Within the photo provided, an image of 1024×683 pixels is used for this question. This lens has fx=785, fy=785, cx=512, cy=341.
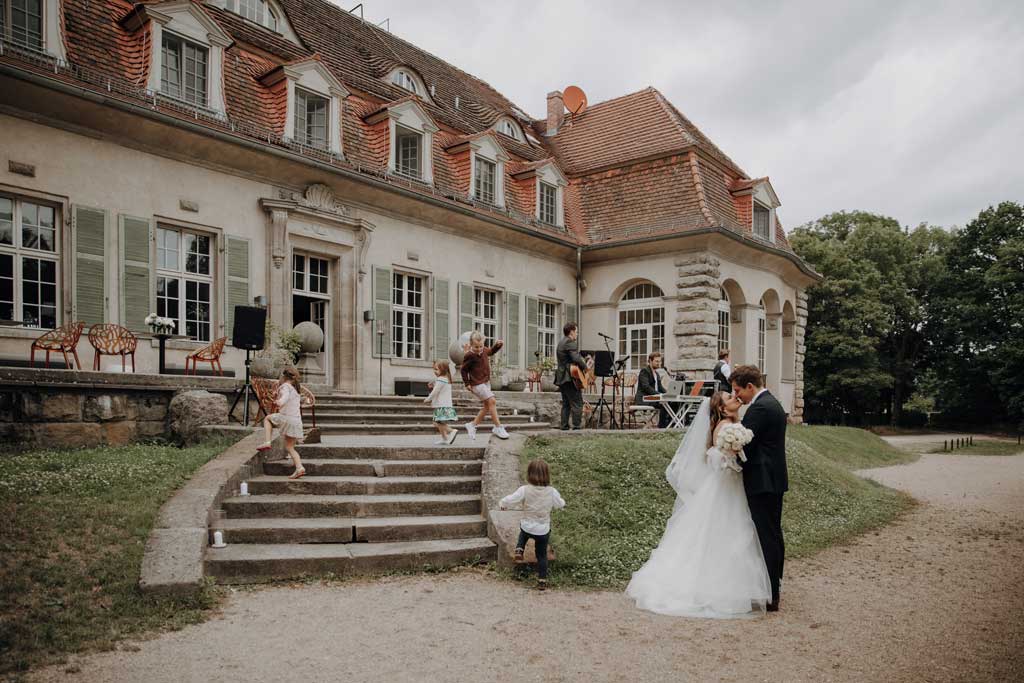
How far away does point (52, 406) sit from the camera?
10.2 metres

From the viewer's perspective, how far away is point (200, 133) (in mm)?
13539


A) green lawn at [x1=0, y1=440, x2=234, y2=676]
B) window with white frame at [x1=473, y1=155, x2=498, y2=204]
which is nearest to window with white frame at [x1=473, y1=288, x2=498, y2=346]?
window with white frame at [x1=473, y1=155, x2=498, y2=204]

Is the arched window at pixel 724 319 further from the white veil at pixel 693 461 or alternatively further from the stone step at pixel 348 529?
the white veil at pixel 693 461

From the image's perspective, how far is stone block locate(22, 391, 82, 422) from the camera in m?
10.0

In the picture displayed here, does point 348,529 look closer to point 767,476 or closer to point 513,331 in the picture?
point 767,476

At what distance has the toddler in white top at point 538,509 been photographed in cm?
656

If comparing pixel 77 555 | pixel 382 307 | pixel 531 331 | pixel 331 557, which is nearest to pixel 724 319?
pixel 531 331

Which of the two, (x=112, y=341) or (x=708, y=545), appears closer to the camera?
(x=708, y=545)

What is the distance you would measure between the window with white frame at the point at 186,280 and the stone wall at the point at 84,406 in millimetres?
2936

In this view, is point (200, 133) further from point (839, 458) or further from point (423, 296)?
point (839, 458)

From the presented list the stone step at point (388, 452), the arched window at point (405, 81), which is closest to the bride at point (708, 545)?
the stone step at point (388, 452)

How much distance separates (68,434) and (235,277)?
195 inches

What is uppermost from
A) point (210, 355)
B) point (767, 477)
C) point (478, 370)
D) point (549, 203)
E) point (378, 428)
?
point (549, 203)

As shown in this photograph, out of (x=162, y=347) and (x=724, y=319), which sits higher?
(x=724, y=319)
